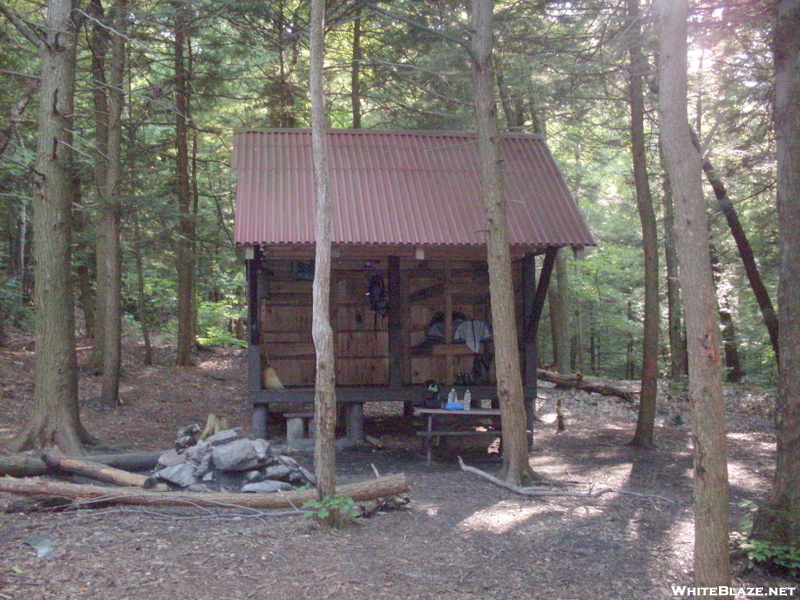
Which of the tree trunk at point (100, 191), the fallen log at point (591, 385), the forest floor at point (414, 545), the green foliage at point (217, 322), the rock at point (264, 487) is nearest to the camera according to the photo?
the forest floor at point (414, 545)

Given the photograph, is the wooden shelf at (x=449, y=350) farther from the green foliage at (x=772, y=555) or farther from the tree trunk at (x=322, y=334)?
the green foliage at (x=772, y=555)

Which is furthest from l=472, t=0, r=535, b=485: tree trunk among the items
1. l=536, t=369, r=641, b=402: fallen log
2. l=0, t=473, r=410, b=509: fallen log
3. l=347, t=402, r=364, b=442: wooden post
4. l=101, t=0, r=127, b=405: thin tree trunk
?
l=536, t=369, r=641, b=402: fallen log

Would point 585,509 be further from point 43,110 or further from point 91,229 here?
point 91,229

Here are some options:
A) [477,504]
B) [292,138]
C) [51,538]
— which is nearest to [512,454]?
[477,504]

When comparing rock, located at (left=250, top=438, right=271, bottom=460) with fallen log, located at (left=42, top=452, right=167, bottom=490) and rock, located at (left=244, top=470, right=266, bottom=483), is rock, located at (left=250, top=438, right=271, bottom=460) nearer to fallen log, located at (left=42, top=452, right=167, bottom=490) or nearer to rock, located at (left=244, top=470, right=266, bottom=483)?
rock, located at (left=244, top=470, right=266, bottom=483)

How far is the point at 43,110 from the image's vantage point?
8.61 m

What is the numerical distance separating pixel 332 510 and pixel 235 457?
1991 millimetres

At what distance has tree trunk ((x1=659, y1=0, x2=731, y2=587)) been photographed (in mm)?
4523

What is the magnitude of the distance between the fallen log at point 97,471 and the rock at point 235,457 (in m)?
0.78

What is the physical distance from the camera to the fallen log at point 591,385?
17.1 m

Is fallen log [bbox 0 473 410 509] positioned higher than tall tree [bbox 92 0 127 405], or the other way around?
tall tree [bbox 92 0 127 405]

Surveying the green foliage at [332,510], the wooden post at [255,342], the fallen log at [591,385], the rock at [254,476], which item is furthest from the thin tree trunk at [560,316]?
the green foliage at [332,510]

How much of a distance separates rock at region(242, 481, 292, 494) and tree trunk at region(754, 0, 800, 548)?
16.0 feet

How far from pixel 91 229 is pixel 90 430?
7608 millimetres
